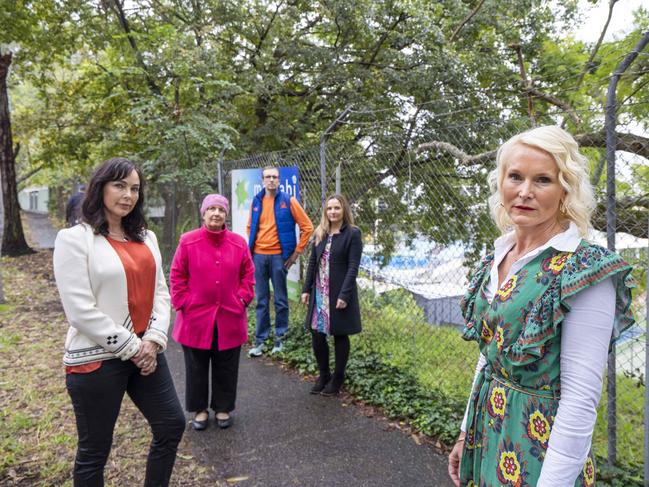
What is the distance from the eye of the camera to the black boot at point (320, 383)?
4.61 meters

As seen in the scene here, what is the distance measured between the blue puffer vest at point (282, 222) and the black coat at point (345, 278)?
4.37 feet

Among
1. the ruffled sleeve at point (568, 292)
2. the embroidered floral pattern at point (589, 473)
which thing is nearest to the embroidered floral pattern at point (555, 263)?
the ruffled sleeve at point (568, 292)

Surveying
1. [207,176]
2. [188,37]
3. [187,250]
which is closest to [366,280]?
[187,250]

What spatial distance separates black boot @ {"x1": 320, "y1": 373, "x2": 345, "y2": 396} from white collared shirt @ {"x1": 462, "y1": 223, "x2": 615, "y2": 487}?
10.8ft

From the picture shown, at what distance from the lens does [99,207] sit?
8.06ft

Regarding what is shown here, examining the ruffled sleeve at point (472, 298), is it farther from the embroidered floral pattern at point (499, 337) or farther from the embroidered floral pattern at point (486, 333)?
the embroidered floral pattern at point (499, 337)

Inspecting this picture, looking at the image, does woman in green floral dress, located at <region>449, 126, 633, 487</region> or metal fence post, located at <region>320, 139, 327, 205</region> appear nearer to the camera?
woman in green floral dress, located at <region>449, 126, 633, 487</region>

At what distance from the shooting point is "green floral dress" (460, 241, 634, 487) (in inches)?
52.6

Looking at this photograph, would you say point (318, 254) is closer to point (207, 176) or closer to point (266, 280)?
point (266, 280)

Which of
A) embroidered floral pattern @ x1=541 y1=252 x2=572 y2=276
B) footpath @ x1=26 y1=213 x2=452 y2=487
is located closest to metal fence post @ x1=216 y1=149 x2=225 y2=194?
footpath @ x1=26 y1=213 x2=452 y2=487

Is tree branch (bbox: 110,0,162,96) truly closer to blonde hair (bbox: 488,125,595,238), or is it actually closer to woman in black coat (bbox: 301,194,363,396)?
woman in black coat (bbox: 301,194,363,396)

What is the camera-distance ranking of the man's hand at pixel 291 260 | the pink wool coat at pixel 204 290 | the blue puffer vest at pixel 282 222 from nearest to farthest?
the pink wool coat at pixel 204 290
the blue puffer vest at pixel 282 222
the man's hand at pixel 291 260

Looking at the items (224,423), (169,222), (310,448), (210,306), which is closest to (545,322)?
(310,448)

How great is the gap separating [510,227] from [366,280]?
4.02 metres
